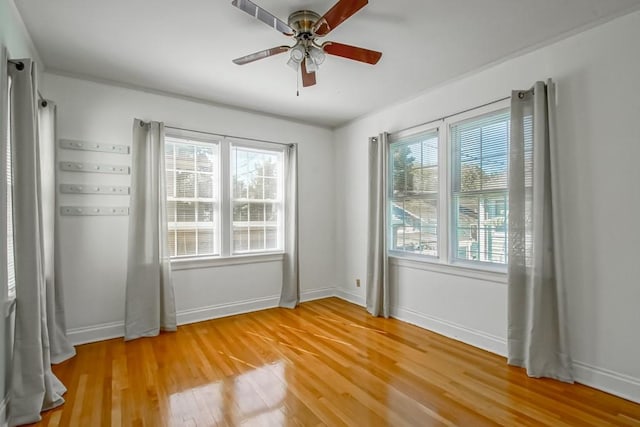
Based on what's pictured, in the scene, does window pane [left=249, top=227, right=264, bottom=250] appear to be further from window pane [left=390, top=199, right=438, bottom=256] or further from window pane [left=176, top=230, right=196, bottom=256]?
window pane [left=390, top=199, right=438, bottom=256]

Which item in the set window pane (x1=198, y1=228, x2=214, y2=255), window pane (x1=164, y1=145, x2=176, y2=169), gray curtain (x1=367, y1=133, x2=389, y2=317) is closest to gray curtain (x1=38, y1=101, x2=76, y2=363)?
→ window pane (x1=164, y1=145, x2=176, y2=169)

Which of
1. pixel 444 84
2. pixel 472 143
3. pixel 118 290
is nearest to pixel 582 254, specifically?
pixel 472 143

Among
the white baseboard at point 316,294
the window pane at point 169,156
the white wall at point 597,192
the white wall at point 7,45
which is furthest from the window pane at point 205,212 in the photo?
the white wall at point 597,192

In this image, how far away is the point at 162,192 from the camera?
11.0 ft

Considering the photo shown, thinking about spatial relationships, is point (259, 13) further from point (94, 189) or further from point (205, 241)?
point (205, 241)

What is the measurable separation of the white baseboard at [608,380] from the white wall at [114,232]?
10.7ft

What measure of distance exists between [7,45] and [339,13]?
2113mm

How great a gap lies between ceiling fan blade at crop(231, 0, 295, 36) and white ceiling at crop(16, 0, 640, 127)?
0.67 ft

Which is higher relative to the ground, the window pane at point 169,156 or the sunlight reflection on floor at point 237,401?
the window pane at point 169,156

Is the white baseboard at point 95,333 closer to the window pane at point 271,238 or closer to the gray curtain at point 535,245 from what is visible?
the window pane at point 271,238

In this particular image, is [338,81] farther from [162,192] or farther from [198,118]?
[162,192]

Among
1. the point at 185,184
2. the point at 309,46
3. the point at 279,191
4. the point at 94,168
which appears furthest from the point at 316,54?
the point at 94,168

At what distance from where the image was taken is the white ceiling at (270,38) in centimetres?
205

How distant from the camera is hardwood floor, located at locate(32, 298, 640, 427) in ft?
6.34
